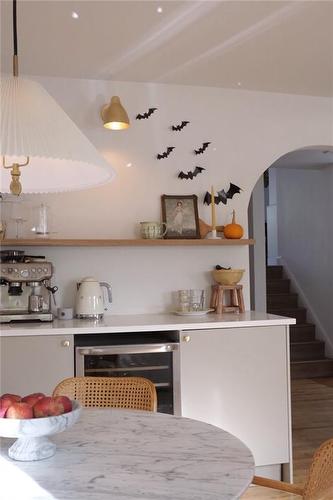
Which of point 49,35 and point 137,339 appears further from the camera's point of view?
point 137,339

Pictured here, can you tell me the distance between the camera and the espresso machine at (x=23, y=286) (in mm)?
3160

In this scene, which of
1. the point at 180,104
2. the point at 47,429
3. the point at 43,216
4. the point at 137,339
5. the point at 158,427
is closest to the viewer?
the point at 47,429

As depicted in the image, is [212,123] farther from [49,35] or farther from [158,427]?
[158,427]

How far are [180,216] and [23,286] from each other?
1130mm

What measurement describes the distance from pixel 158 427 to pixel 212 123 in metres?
2.60

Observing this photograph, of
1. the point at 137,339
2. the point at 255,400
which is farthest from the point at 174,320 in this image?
the point at 255,400

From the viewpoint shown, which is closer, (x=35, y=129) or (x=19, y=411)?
(x=35, y=129)

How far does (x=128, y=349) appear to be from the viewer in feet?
9.77

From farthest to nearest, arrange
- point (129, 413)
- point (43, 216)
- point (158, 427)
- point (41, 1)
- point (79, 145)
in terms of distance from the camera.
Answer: point (43, 216), point (41, 1), point (129, 413), point (158, 427), point (79, 145)

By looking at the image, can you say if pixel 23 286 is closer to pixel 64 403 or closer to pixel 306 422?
pixel 64 403

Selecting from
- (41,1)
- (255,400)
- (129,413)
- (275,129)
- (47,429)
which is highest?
(41,1)

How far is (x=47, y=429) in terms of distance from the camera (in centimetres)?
130

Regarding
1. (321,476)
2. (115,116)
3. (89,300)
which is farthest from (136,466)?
(115,116)

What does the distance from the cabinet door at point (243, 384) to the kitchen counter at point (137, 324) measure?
0.05 meters
